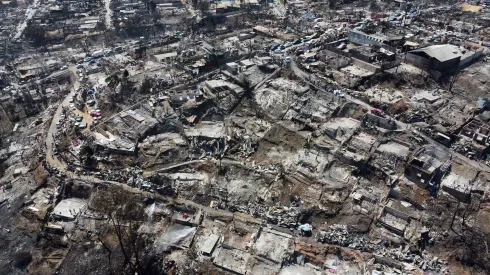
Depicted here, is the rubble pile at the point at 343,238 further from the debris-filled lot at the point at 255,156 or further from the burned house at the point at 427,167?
the burned house at the point at 427,167

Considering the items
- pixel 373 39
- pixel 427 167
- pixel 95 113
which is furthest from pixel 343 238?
pixel 373 39

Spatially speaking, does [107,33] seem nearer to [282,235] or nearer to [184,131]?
[184,131]

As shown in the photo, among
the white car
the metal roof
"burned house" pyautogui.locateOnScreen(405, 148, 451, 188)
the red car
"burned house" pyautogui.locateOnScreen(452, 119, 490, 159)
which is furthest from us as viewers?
the metal roof

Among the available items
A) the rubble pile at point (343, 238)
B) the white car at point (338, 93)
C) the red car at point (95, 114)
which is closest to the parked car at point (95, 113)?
the red car at point (95, 114)

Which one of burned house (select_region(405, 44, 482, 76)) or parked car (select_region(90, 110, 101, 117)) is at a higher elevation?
burned house (select_region(405, 44, 482, 76))

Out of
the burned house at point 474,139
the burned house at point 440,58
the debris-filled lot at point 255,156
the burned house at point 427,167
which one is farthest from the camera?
the burned house at point 440,58

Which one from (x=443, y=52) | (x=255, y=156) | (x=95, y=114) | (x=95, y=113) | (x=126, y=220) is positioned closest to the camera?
(x=126, y=220)

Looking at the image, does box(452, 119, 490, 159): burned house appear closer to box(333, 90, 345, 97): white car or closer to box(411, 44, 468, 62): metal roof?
box(411, 44, 468, 62): metal roof

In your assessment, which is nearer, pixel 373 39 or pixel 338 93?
pixel 338 93

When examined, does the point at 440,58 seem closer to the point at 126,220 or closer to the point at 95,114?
the point at 126,220

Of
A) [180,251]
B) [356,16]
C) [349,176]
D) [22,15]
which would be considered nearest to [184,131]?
[180,251]

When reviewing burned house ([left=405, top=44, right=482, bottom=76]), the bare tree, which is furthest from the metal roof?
the bare tree
